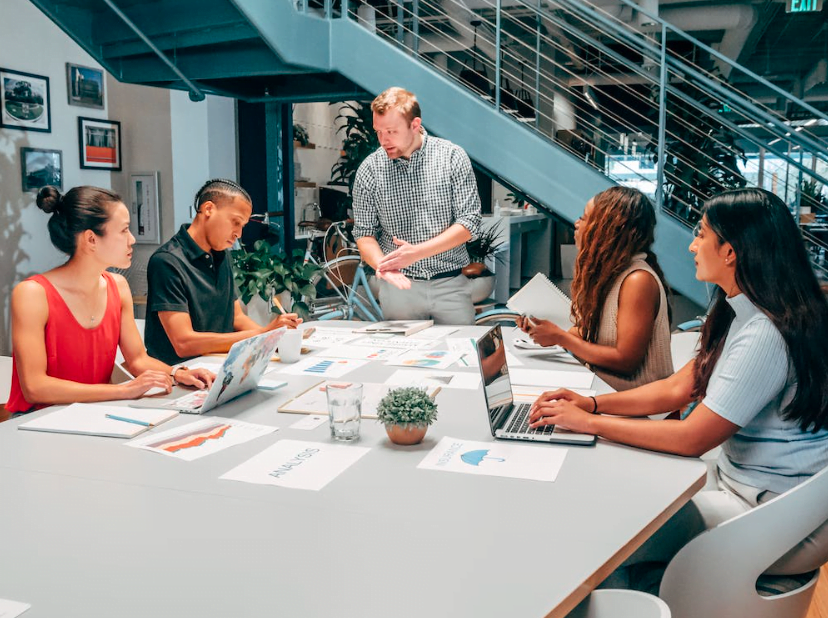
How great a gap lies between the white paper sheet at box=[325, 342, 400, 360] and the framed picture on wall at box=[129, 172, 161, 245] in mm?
4018

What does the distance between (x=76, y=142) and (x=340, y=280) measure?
2.15 meters

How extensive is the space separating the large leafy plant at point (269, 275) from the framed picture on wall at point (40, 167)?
1.32m

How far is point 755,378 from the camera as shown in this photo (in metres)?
1.49

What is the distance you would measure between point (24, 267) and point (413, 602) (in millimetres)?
4845

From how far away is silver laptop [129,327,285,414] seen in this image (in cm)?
174

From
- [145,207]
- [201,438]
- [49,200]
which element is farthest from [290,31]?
[201,438]

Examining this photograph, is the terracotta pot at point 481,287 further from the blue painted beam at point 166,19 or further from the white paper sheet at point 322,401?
the white paper sheet at point 322,401

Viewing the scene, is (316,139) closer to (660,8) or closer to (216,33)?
(660,8)

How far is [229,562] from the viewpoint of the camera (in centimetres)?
106

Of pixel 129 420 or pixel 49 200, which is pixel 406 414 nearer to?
pixel 129 420

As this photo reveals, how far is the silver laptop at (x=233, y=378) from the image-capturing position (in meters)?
1.74

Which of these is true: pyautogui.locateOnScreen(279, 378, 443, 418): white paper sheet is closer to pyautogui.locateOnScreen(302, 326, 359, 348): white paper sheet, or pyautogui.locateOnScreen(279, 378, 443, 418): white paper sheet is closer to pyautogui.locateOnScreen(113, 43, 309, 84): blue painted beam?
pyautogui.locateOnScreen(302, 326, 359, 348): white paper sheet

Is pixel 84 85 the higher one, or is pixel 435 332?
pixel 84 85

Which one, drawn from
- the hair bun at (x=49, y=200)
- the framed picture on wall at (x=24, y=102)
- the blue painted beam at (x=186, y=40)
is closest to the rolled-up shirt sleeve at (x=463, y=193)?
the blue painted beam at (x=186, y=40)
